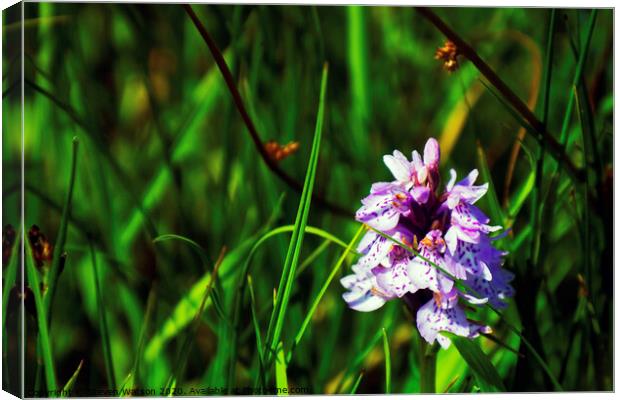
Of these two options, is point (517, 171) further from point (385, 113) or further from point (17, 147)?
point (17, 147)

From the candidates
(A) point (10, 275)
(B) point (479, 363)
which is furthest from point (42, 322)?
(B) point (479, 363)

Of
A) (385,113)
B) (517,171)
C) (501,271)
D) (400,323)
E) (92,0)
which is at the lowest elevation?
(400,323)

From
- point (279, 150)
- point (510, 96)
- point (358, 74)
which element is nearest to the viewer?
point (510, 96)

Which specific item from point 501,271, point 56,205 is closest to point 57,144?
point 56,205

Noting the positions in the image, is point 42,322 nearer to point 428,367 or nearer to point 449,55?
point 428,367

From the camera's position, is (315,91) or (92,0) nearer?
(92,0)

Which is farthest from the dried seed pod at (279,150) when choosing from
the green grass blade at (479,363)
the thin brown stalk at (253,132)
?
the green grass blade at (479,363)
